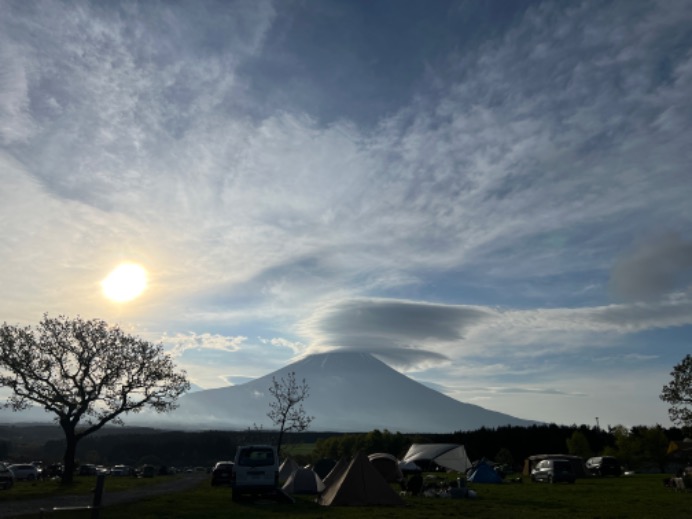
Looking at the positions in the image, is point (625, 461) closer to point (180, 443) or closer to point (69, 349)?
point (69, 349)

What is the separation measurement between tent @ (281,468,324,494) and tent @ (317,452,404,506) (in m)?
5.98

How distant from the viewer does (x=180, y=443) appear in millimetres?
146875

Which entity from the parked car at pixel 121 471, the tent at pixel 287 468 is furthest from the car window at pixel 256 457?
the parked car at pixel 121 471

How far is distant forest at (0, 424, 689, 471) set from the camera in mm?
84544

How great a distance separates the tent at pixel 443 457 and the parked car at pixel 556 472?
21.8 m

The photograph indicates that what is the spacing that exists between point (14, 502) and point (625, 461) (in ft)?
276

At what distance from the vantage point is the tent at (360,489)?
74.6ft

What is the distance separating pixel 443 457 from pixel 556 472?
26116mm

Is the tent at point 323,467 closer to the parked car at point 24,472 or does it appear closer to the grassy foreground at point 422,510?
the grassy foreground at point 422,510

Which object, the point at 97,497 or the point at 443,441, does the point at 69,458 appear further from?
the point at 443,441

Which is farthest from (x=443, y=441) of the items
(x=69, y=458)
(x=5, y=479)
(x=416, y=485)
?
(x=5, y=479)

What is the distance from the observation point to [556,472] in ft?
145

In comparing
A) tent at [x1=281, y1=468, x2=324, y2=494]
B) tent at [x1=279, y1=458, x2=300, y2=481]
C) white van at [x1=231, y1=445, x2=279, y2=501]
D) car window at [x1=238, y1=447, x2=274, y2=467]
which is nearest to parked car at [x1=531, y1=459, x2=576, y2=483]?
tent at [x1=279, y1=458, x2=300, y2=481]

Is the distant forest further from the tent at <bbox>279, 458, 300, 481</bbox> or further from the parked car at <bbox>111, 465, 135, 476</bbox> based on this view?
the tent at <bbox>279, 458, 300, 481</bbox>
